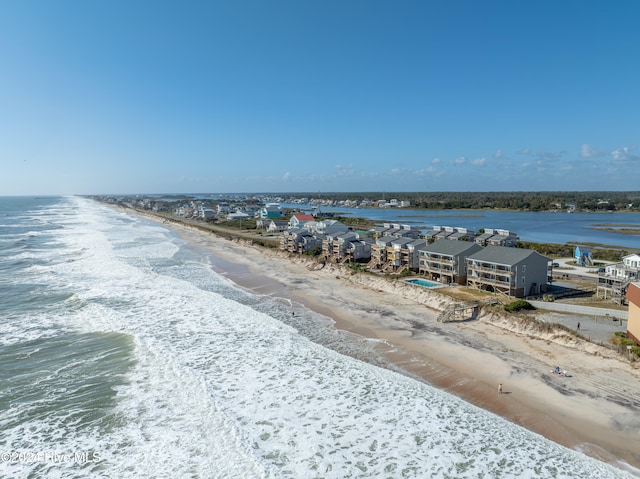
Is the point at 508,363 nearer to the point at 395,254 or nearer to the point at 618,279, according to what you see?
the point at 618,279

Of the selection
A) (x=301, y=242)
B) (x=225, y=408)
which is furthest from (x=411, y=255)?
(x=225, y=408)

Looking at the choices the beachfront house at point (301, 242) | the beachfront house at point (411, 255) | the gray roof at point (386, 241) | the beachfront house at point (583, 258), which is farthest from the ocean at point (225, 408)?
the beachfront house at point (583, 258)

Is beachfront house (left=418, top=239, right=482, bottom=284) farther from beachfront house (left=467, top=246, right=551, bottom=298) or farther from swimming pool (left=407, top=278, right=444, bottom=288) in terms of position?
beachfront house (left=467, top=246, right=551, bottom=298)

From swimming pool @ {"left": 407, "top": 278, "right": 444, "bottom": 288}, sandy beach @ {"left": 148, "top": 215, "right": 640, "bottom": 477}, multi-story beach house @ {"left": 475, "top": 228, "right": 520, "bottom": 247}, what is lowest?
sandy beach @ {"left": 148, "top": 215, "right": 640, "bottom": 477}

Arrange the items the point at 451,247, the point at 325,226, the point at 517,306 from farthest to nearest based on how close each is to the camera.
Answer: the point at 325,226, the point at 451,247, the point at 517,306

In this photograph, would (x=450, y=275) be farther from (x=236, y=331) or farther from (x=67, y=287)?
(x=67, y=287)

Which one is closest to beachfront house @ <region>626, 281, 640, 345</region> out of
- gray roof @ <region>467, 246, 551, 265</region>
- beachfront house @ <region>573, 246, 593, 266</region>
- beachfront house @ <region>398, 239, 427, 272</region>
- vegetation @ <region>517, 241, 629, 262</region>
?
gray roof @ <region>467, 246, 551, 265</region>

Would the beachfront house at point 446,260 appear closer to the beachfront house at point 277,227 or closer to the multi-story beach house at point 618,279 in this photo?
the multi-story beach house at point 618,279

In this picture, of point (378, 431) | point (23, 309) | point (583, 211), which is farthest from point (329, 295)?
point (583, 211)
